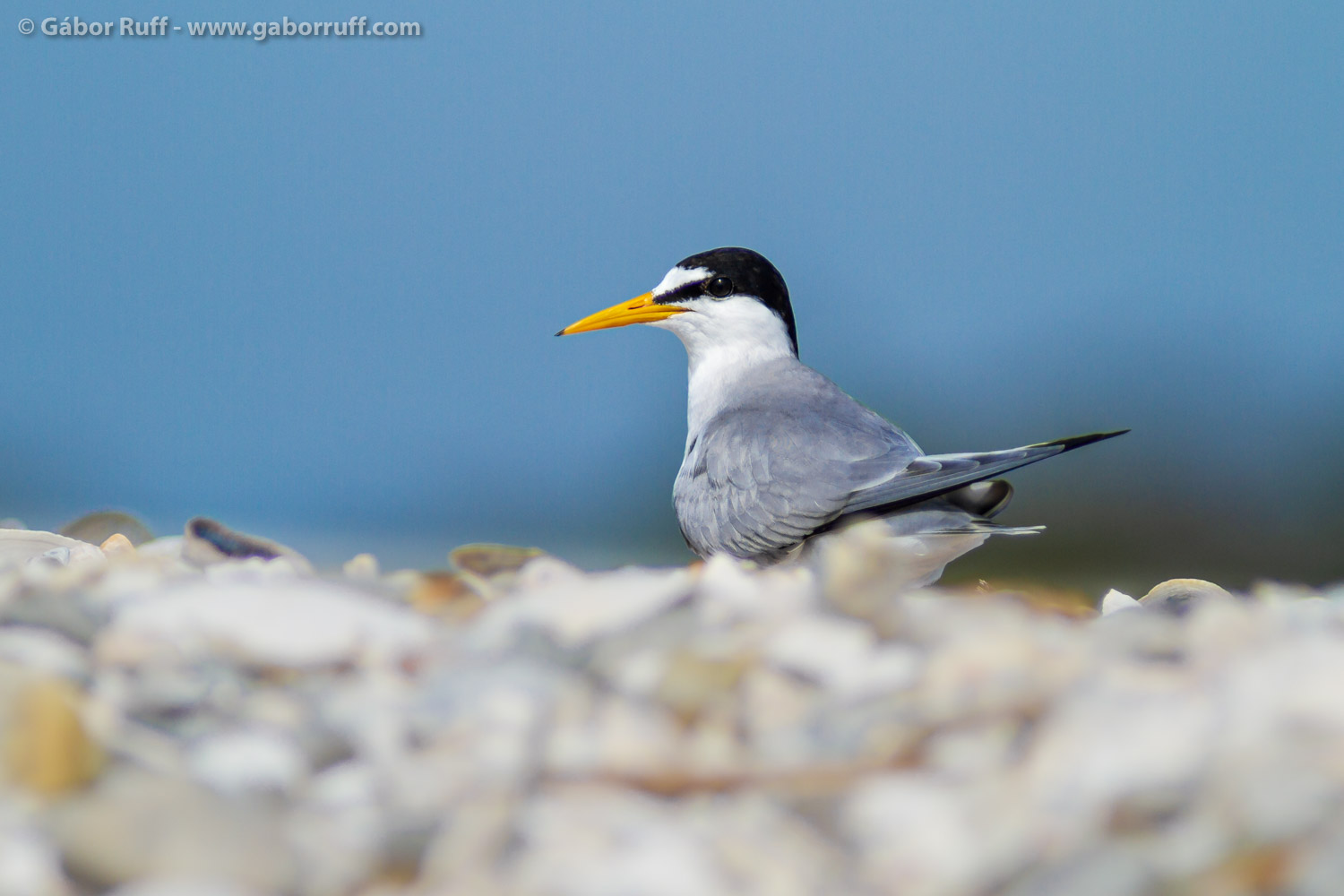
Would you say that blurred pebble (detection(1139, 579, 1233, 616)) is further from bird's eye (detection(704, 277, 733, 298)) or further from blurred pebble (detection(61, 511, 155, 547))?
blurred pebble (detection(61, 511, 155, 547))

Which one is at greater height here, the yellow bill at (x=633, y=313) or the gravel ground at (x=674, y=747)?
the yellow bill at (x=633, y=313)

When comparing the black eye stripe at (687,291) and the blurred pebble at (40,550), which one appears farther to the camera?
the black eye stripe at (687,291)

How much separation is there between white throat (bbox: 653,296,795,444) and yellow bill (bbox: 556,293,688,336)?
1.4 inches

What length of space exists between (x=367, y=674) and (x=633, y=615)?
0.33 m

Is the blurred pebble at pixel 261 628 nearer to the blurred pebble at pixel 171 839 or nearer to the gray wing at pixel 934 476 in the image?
the blurred pebble at pixel 171 839

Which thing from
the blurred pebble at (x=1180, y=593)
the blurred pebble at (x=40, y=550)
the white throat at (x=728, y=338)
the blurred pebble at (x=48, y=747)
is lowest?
the blurred pebble at (x=1180, y=593)

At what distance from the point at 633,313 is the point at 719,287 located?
1.01 ft

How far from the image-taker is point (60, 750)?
1.11 metres

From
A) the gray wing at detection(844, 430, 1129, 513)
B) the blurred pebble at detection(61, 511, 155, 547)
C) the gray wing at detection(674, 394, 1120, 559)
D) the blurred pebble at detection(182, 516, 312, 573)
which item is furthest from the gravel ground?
the blurred pebble at detection(61, 511, 155, 547)

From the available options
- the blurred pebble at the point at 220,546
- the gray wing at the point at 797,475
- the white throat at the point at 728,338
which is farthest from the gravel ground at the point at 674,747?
the white throat at the point at 728,338

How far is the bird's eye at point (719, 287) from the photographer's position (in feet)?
12.5

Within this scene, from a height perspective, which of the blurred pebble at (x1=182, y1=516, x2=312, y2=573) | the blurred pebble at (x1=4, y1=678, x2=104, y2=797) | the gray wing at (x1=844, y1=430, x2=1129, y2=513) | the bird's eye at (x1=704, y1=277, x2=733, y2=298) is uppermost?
the bird's eye at (x1=704, y1=277, x2=733, y2=298)

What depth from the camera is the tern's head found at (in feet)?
12.5

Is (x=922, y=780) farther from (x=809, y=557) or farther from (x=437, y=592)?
(x=809, y=557)
